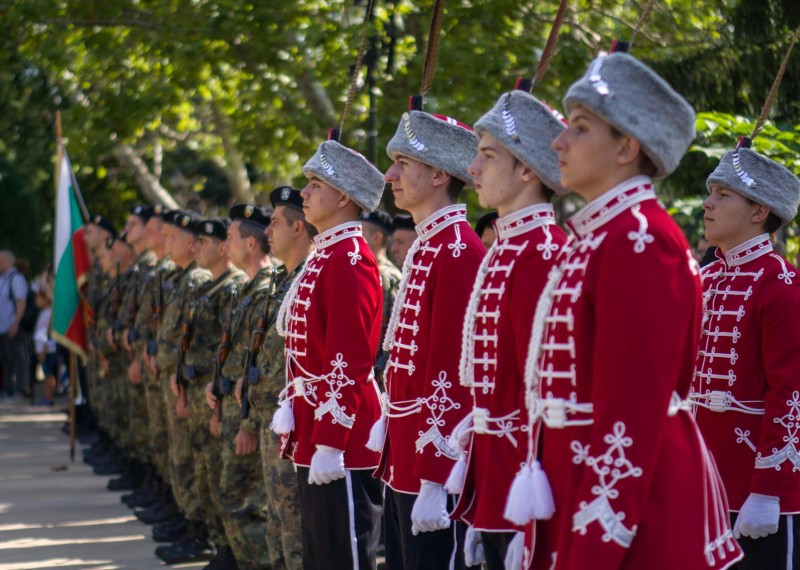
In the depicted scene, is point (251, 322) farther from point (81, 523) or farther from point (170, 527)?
A: point (81, 523)

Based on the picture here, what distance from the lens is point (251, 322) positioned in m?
7.21

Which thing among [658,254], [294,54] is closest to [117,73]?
[294,54]

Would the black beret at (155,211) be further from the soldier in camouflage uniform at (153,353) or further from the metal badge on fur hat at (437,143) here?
the metal badge on fur hat at (437,143)

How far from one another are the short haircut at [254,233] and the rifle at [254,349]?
0.77 metres

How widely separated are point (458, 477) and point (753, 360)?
1.60 metres

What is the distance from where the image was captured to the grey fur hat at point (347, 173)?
17.8ft

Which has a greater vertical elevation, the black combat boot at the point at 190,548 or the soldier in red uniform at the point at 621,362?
the soldier in red uniform at the point at 621,362

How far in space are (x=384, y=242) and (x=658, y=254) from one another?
5.88m

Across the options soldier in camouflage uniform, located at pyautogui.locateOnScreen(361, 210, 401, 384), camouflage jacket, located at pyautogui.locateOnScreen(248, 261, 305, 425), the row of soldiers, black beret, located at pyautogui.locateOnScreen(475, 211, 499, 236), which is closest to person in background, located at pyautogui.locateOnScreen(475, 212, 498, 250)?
black beret, located at pyautogui.locateOnScreen(475, 211, 499, 236)

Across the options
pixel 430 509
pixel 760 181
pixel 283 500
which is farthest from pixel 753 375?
pixel 283 500

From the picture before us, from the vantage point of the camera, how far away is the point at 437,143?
4730 millimetres

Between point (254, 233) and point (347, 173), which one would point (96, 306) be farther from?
point (347, 173)

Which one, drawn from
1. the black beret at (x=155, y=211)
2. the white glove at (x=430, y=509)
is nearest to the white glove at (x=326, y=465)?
the white glove at (x=430, y=509)

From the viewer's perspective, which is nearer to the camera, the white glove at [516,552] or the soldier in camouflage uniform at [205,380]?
the white glove at [516,552]
